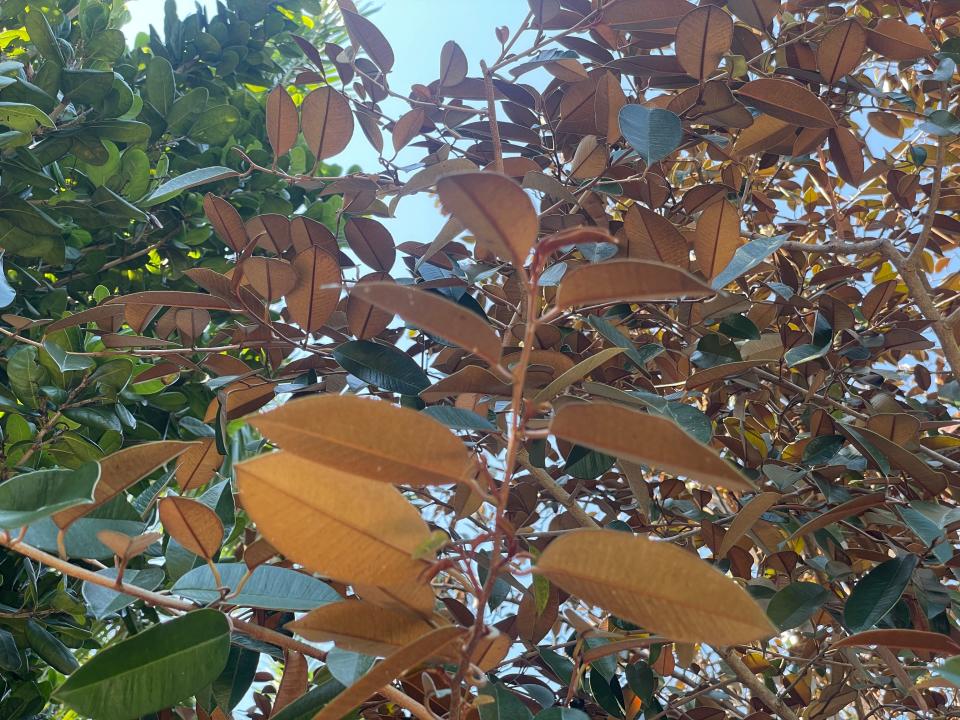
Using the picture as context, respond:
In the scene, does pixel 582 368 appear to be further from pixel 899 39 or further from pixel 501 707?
pixel 899 39

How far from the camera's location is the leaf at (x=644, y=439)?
1.01 ft

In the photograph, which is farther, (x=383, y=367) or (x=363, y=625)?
(x=383, y=367)

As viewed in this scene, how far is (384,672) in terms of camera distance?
0.34m

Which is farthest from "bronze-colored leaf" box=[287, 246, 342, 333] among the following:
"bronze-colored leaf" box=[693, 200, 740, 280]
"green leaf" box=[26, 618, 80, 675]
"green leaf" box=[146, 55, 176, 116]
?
"green leaf" box=[146, 55, 176, 116]

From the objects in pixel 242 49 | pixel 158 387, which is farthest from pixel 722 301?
pixel 242 49

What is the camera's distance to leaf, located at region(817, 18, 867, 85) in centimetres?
87

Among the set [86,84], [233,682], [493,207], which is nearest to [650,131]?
[493,207]

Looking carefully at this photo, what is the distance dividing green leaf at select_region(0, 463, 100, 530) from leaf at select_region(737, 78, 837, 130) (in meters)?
0.74

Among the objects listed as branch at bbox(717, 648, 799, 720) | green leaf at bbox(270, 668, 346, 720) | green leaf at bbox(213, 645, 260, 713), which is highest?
green leaf at bbox(270, 668, 346, 720)

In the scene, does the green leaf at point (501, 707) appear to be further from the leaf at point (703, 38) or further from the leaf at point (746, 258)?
the leaf at point (703, 38)

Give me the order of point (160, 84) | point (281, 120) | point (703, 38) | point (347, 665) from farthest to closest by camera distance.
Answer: point (160, 84)
point (281, 120)
point (703, 38)
point (347, 665)

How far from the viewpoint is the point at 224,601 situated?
46 centimetres

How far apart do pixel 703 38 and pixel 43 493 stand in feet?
2.48

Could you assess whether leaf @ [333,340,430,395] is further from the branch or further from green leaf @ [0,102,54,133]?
green leaf @ [0,102,54,133]
